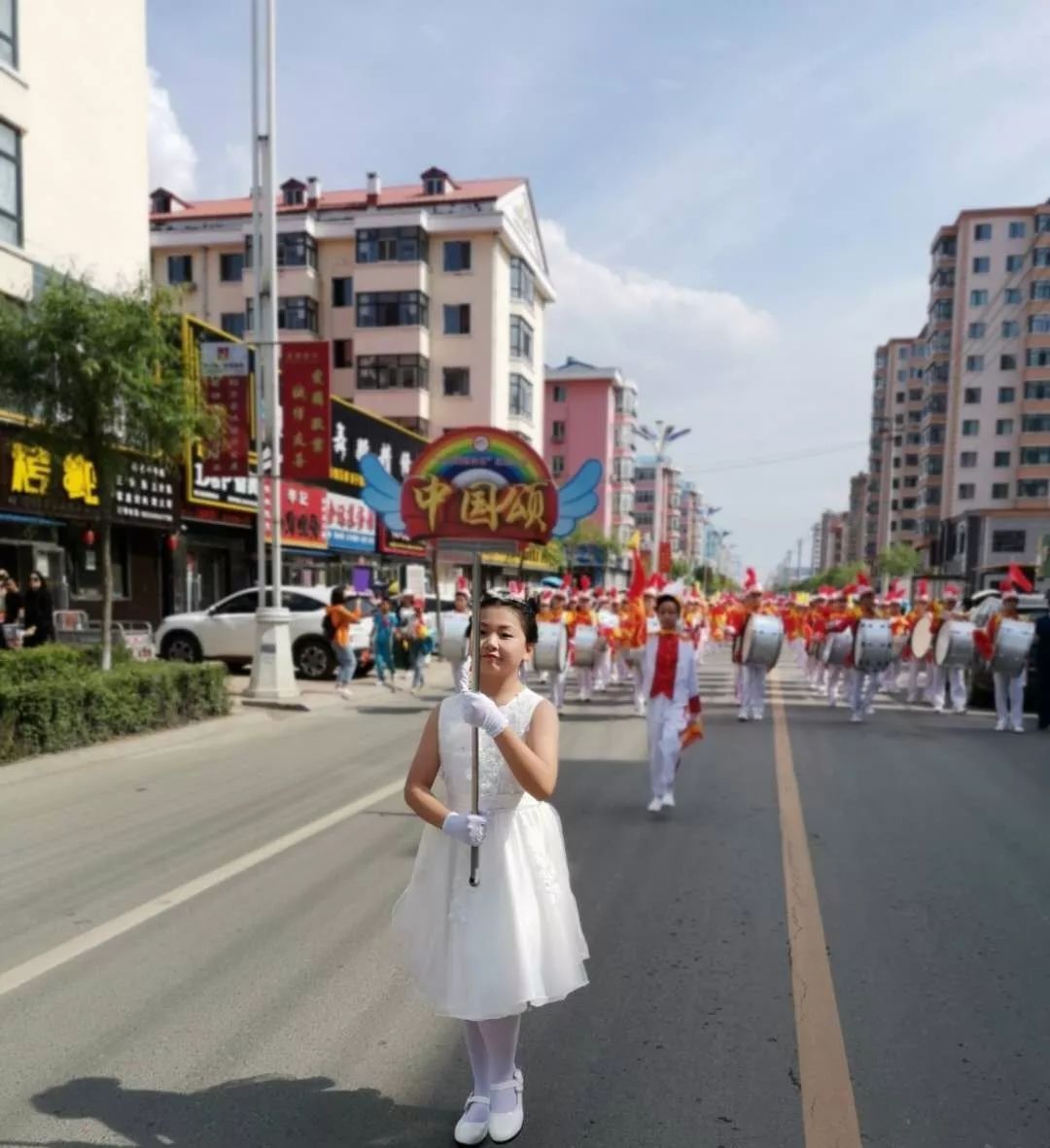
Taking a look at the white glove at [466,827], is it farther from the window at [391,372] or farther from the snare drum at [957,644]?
the window at [391,372]

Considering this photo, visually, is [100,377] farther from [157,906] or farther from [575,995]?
[575,995]

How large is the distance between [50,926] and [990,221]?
77920mm

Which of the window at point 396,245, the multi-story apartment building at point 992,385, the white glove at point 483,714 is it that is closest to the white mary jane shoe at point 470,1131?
the white glove at point 483,714

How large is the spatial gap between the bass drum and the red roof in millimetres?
31708

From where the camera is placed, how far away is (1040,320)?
206 ft

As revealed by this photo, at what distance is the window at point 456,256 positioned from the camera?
37938 millimetres

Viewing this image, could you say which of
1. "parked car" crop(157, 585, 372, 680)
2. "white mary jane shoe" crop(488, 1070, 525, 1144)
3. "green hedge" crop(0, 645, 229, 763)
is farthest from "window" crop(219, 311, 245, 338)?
"white mary jane shoe" crop(488, 1070, 525, 1144)

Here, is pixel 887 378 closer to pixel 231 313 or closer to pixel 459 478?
pixel 231 313

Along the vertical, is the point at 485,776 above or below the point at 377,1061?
above

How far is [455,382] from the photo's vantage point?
38562 millimetres

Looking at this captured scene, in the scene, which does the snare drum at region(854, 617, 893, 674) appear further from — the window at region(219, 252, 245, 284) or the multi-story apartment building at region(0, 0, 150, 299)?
the window at region(219, 252, 245, 284)

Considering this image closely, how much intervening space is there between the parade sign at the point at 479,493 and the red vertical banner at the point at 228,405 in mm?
7189

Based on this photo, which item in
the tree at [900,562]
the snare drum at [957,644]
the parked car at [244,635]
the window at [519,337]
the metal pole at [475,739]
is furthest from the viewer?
the tree at [900,562]

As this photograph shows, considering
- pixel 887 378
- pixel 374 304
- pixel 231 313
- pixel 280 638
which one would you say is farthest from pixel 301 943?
pixel 887 378
